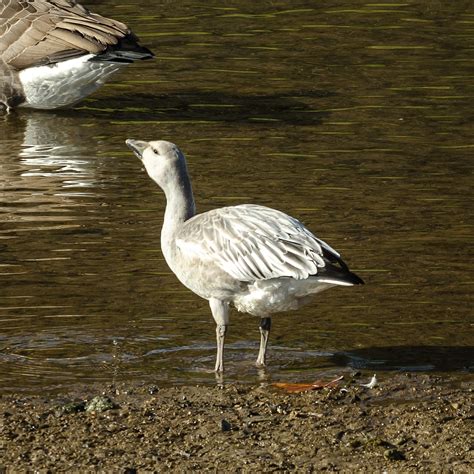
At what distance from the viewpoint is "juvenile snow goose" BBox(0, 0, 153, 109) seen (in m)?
15.3

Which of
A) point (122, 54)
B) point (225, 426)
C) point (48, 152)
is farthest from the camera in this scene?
point (122, 54)

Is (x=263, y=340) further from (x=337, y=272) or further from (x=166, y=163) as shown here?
(x=166, y=163)

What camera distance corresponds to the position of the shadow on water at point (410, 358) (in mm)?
8711

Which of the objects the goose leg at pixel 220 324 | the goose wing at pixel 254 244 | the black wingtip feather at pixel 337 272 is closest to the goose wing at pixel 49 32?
the goose wing at pixel 254 244

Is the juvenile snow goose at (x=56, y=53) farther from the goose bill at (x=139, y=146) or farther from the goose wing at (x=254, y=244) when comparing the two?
the goose wing at (x=254, y=244)

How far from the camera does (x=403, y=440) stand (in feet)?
24.5

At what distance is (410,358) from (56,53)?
7900 millimetres

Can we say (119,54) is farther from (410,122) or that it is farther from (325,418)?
(325,418)

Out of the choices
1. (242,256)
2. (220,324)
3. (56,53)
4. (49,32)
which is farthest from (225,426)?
(49,32)

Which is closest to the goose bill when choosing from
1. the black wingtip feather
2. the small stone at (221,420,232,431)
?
the black wingtip feather

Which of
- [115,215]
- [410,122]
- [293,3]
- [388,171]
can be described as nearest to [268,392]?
[115,215]

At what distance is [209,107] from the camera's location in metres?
16.1

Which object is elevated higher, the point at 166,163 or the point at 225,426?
the point at 166,163

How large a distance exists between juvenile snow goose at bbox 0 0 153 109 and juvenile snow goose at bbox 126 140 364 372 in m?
6.46
